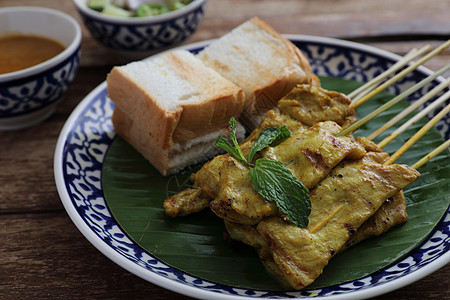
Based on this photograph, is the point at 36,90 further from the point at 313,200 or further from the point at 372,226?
the point at 372,226

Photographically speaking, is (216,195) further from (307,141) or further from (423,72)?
(423,72)

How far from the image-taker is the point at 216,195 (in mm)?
2711

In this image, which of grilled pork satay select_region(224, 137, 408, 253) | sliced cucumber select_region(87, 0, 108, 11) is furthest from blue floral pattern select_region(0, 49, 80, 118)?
grilled pork satay select_region(224, 137, 408, 253)

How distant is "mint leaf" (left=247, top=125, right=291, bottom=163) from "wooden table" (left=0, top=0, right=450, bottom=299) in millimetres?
918

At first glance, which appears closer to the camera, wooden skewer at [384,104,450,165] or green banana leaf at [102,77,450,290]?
green banana leaf at [102,77,450,290]

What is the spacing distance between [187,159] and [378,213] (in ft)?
4.51

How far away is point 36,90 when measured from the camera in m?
3.67

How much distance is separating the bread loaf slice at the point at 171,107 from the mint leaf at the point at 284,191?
32.6 inches

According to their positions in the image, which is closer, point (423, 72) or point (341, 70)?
point (423, 72)

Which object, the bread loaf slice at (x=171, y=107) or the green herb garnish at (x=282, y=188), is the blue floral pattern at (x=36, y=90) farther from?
the green herb garnish at (x=282, y=188)

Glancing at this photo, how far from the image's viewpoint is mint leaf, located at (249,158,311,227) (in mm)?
2457

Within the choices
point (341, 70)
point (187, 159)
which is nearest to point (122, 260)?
A: point (187, 159)

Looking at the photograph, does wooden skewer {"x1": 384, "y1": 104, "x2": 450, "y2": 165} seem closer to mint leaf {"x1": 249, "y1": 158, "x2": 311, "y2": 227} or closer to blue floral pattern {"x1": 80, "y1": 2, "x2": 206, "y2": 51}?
mint leaf {"x1": 249, "y1": 158, "x2": 311, "y2": 227}

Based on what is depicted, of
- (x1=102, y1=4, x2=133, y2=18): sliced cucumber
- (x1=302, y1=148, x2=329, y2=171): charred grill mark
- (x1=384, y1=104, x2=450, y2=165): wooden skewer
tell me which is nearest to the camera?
(x1=302, y1=148, x2=329, y2=171): charred grill mark
